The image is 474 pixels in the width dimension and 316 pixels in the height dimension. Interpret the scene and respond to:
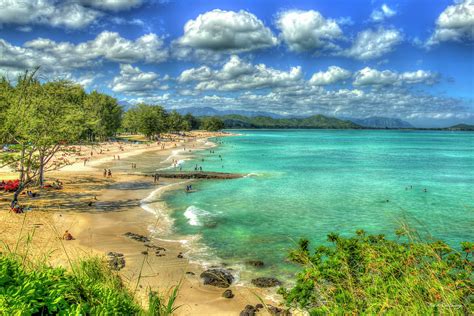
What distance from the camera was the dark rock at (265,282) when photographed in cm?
1919

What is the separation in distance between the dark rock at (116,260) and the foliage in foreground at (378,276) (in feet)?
40.5

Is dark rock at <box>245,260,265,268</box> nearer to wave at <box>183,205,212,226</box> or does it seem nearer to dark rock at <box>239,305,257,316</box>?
dark rock at <box>239,305,257,316</box>

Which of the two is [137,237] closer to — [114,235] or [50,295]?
[114,235]

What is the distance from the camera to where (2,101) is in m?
37.2

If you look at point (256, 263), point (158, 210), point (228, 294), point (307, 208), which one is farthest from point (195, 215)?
point (228, 294)

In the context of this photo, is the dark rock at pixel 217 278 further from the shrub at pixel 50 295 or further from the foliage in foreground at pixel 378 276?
the shrub at pixel 50 295

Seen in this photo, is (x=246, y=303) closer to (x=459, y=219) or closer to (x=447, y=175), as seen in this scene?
(x=459, y=219)

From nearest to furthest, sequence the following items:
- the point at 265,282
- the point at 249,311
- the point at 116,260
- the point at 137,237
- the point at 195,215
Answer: the point at 249,311 < the point at 265,282 < the point at 116,260 < the point at 137,237 < the point at 195,215

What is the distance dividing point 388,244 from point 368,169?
218 ft

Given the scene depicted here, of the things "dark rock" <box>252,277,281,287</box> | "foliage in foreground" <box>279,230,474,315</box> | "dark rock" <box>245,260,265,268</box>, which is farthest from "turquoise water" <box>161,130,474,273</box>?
"foliage in foreground" <box>279,230,474,315</box>

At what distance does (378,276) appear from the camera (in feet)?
29.3

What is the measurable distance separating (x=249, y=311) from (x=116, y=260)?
9728 mm

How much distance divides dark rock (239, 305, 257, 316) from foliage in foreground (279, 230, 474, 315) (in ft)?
16.2

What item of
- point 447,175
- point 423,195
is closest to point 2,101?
point 423,195
